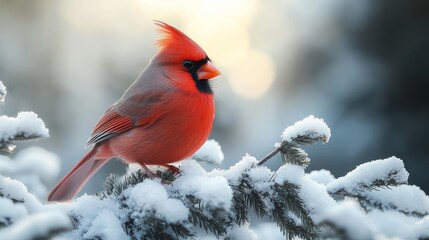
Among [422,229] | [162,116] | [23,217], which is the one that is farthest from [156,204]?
[162,116]

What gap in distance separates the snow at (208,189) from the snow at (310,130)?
343 mm

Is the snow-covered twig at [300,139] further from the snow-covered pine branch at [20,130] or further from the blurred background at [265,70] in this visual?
the blurred background at [265,70]

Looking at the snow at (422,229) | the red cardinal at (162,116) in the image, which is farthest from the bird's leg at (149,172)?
the snow at (422,229)

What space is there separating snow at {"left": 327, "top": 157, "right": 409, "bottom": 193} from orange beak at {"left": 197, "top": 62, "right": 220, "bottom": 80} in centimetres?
99

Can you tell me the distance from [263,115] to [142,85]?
3044mm

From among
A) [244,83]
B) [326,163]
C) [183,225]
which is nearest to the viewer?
[183,225]

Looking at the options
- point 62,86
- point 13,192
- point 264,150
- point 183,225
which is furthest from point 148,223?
point 62,86

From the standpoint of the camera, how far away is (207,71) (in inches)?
97.7

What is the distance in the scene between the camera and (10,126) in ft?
4.32

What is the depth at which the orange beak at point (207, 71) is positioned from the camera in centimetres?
246

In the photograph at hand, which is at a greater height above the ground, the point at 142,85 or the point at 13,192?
the point at 142,85

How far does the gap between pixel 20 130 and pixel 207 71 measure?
1292 mm

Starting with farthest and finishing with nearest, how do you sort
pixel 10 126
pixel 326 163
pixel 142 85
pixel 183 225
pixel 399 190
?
pixel 326 163 → pixel 142 85 → pixel 399 190 → pixel 183 225 → pixel 10 126

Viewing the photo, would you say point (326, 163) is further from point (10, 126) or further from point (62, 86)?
point (10, 126)
